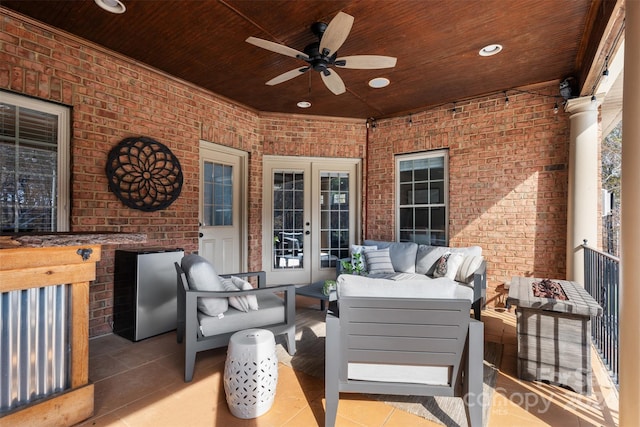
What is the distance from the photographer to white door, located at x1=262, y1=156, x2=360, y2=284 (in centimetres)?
537

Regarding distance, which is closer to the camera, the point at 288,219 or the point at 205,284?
the point at 205,284

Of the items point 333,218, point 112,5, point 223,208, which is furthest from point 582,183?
point 112,5

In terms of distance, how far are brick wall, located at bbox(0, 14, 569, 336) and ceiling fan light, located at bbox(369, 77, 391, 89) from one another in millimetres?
1213

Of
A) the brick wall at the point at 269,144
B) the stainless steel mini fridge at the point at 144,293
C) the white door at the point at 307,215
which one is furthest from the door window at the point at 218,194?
the stainless steel mini fridge at the point at 144,293

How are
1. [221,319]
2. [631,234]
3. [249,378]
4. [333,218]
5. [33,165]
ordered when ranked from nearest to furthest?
[631,234] < [249,378] < [221,319] < [33,165] < [333,218]

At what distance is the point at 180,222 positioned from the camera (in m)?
4.04

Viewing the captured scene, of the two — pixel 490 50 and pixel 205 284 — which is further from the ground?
pixel 490 50

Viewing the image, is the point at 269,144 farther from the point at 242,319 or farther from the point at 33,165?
the point at 242,319

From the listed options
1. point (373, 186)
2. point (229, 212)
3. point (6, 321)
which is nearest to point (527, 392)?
point (6, 321)

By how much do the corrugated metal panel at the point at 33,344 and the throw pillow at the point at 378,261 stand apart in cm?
340

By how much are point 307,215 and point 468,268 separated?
2.73 m

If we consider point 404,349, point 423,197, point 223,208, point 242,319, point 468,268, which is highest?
point 423,197

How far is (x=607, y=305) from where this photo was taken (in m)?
2.56

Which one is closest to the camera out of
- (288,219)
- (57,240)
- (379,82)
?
(57,240)
